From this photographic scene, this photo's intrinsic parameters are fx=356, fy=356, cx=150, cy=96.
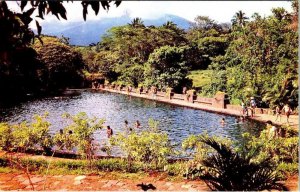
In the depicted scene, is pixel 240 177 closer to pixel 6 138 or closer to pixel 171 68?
pixel 6 138

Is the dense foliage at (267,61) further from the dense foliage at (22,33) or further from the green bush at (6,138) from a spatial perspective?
the dense foliage at (22,33)

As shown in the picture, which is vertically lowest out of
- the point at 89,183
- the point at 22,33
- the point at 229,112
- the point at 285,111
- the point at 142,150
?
the point at 89,183

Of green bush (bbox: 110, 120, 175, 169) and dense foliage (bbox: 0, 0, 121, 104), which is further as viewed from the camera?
green bush (bbox: 110, 120, 175, 169)

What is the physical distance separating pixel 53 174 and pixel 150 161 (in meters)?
2.32

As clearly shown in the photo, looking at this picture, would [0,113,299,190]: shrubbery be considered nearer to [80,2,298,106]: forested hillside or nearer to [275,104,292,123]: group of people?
[275,104,292,123]: group of people

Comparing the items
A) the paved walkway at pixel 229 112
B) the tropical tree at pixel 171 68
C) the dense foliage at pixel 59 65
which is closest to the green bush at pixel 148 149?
the paved walkway at pixel 229 112

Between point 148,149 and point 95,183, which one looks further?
point 148,149

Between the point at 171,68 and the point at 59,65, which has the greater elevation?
the point at 59,65

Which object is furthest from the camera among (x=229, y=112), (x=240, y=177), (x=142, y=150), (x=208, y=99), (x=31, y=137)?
(x=208, y=99)

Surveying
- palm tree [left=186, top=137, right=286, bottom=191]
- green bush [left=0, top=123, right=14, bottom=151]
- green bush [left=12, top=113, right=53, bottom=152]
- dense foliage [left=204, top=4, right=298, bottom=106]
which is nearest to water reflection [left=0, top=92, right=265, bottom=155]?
dense foliage [left=204, top=4, right=298, bottom=106]

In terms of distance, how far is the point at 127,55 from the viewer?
50156 mm

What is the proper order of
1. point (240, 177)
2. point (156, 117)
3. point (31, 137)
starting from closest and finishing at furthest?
point (240, 177)
point (31, 137)
point (156, 117)

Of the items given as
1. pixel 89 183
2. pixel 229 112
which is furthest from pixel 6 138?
pixel 229 112

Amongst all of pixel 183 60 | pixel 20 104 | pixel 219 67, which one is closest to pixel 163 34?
pixel 183 60
